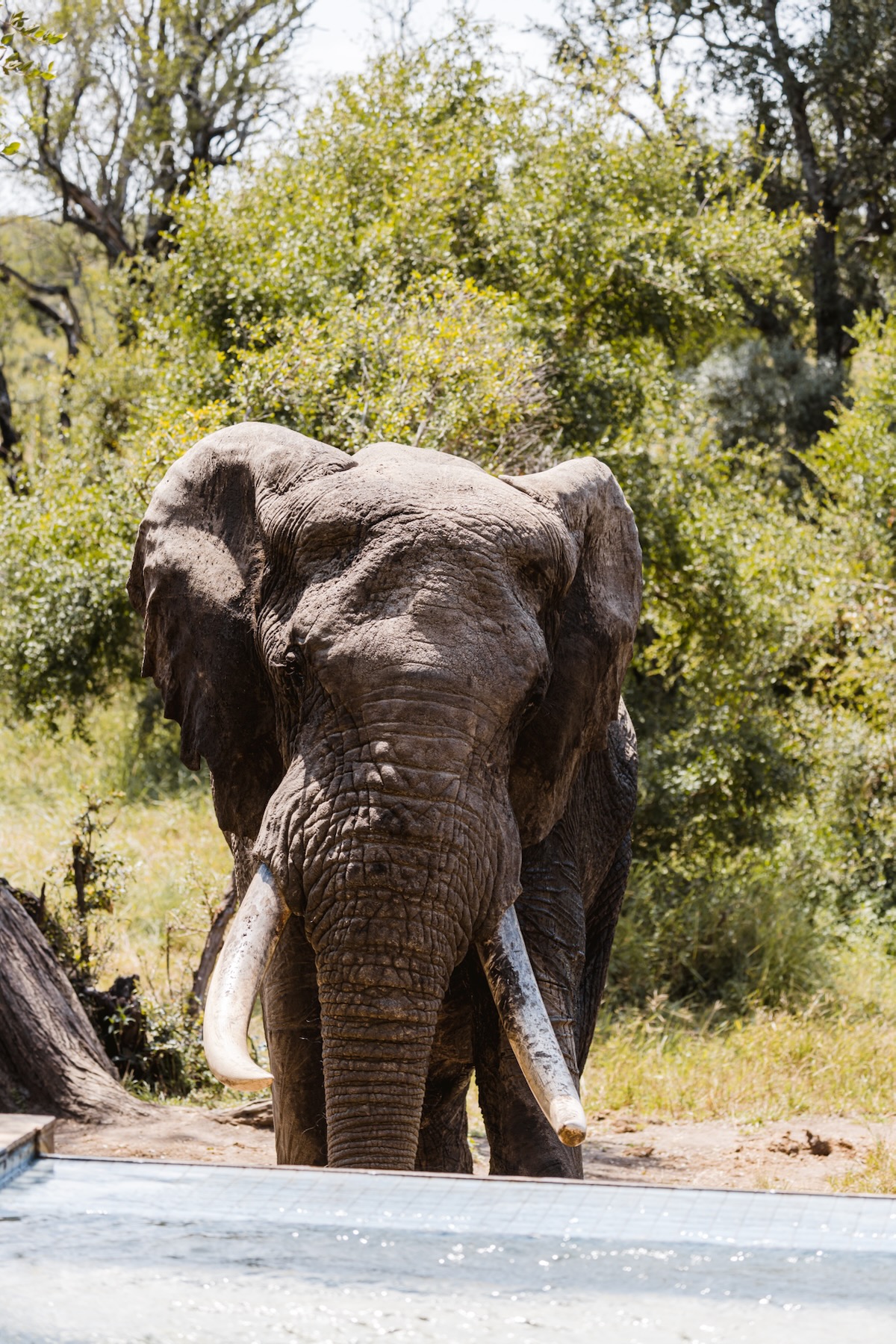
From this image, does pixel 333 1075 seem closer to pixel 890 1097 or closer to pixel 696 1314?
pixel 696 1314

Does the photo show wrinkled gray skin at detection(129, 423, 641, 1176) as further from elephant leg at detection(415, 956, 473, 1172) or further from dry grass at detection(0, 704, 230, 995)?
dry grass at detection(0, 704, 230, 995)

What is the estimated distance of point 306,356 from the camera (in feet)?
27.4

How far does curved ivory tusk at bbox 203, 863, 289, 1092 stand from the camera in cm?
304

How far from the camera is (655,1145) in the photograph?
6691 millimetres

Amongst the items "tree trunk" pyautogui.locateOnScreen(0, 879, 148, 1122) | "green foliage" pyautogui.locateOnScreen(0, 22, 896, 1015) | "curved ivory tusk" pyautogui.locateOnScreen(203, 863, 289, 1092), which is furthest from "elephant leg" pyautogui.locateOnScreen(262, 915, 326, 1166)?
"green foliage" pyautogui.locateOnScreen(0, 22, 896, 1015)

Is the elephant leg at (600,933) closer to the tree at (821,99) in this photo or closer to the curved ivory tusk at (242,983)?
the curved ivory tusk at (242,983)

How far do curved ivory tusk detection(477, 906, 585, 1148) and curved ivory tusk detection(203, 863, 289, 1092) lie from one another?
0.49 m

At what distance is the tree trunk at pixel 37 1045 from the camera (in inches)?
238

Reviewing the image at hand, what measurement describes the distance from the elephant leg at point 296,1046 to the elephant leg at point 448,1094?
1.12ft

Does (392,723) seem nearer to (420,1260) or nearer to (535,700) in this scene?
(535,700)

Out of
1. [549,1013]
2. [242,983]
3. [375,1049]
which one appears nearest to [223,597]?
[242,983]

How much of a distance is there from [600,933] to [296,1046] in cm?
143

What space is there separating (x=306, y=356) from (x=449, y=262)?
7.42ft

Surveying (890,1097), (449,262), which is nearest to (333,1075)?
(890,1097)
